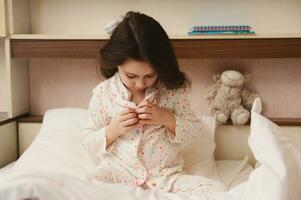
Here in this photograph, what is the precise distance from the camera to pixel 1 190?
27.8 inches

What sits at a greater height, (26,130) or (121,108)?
(121,108)

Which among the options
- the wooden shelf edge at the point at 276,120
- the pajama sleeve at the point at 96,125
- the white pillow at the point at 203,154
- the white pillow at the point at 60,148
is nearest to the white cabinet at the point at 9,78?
the wooden shelf edge at the point at 276,120

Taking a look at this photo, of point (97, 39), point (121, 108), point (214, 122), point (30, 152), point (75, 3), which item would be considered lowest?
point (30, 152)

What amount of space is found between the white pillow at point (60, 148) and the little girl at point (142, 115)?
0.52 ft

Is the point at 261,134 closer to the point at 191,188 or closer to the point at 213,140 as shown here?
the point at 191,188

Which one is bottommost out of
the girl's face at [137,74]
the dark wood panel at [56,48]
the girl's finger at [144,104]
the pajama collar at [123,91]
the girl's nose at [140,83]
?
the girl's finger at [144,104]

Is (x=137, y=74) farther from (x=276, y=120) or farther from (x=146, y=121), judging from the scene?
(x=276, y=120)

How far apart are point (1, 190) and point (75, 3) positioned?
44.3 inches

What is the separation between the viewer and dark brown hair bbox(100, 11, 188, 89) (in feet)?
3.24

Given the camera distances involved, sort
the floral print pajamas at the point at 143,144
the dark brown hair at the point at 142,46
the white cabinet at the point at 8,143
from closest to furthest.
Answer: the dark brown hair at the point at 142,46 → the floral print pajamas at the point at 143,144 → the white cabinet at the point at 8,143

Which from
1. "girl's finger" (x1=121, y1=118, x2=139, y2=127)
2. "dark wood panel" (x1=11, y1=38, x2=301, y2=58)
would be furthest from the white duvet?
"dark wood panel" (x1=11, y1=38, x2=301, y2=58)

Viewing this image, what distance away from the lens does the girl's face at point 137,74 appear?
3.29 feet

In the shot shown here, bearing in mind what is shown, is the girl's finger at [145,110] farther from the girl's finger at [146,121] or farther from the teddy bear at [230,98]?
the teddy bear at [230,98]

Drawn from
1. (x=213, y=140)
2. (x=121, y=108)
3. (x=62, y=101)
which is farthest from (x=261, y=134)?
(x=62, y=101)
